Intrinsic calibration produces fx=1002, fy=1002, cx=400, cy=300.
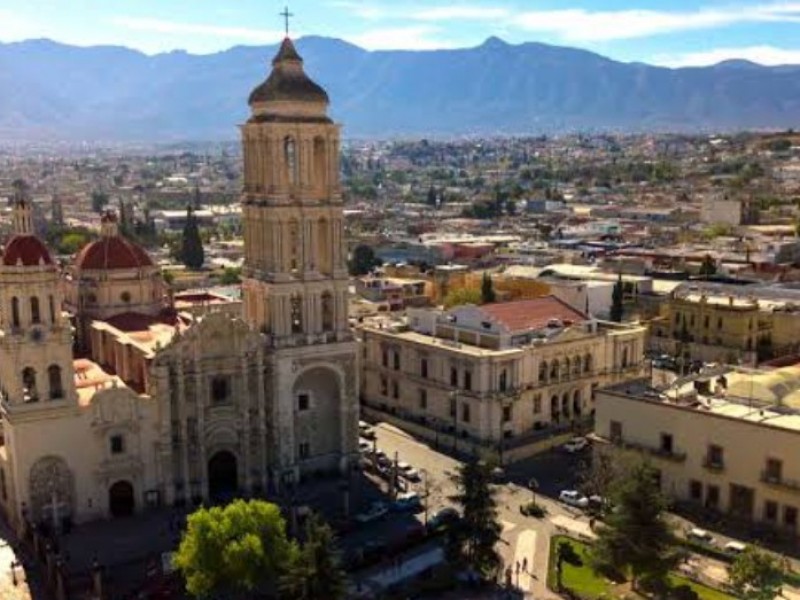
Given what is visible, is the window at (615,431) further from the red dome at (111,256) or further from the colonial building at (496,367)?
the red dome at (111,256)

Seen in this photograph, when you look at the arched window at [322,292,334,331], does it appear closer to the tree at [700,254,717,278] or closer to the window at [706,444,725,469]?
the window at [706,444,725,469]

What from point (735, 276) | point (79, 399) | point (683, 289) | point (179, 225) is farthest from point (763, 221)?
point (79, 399)

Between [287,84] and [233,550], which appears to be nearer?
[233,550]

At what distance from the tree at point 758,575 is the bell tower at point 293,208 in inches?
953

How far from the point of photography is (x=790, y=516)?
44.6 m

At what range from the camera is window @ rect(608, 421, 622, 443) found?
50.8 metres

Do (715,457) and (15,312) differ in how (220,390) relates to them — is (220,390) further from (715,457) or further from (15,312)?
(715,457)

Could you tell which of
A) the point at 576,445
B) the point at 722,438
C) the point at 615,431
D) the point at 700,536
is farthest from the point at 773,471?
the point at 576,445

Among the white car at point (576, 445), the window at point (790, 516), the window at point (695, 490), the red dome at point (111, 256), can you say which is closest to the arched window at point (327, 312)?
the red dome at point (111, 256)

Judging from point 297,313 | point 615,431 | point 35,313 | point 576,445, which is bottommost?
point 576,445

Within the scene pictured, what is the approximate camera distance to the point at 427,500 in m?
50.5

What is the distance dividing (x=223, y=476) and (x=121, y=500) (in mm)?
5370

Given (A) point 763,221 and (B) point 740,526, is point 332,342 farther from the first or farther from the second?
(A) point 763,221

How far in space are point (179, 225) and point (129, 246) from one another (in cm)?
13082
